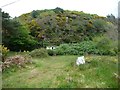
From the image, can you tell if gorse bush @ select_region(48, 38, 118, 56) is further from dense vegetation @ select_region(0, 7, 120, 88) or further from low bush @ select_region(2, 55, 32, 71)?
low bush @ select_region(2, 55, 32, 71)

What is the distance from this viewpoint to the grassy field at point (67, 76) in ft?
24.7

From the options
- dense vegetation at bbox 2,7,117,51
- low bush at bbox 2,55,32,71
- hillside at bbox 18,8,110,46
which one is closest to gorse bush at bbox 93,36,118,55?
dense vegetation at bbox 2,7,117,51

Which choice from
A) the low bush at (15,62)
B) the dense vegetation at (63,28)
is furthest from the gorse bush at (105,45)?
the low bush at (15,62)

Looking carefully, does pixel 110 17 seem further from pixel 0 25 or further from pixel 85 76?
pixel 85 76

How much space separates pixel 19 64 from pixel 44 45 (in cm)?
770

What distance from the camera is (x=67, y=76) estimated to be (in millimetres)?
8094

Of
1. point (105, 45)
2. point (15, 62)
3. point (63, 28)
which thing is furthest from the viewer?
point (63, 28)

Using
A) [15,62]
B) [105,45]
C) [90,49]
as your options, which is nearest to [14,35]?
[90,49]

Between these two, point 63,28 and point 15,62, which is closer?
point 15,62

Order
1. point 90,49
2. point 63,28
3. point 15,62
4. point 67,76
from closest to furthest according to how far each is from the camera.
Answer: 1. point 67,76
2. point 15,62
3. point 90,49
4. point 63,28

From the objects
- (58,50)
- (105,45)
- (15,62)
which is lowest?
(15,62)

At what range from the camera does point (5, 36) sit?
1469 centimetres

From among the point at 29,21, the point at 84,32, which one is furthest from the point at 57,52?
the point at 29,21

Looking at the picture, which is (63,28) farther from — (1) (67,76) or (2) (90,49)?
(1) (67,76)
